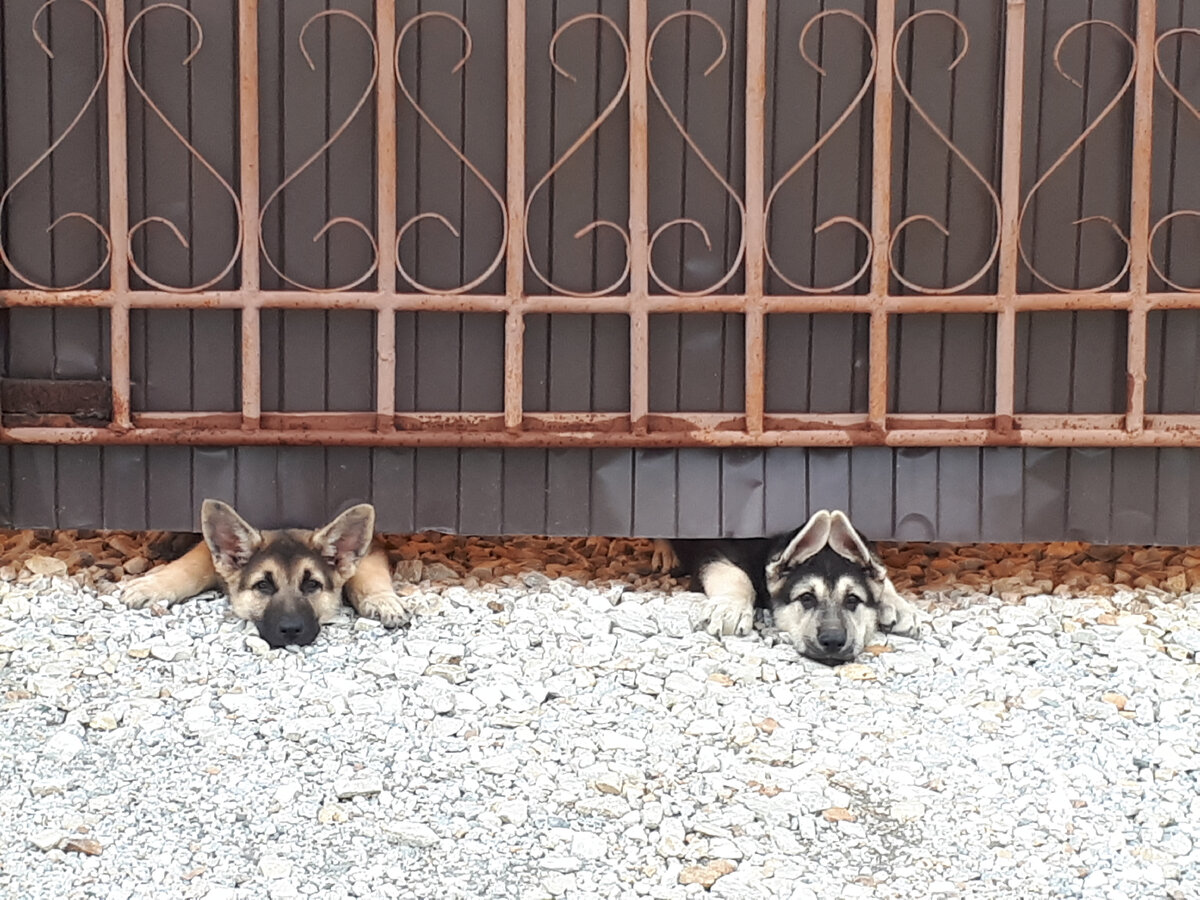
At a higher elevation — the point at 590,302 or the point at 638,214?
the point at 638,214

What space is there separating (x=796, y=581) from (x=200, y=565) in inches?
101

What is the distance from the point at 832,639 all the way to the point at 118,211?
3.31 metres

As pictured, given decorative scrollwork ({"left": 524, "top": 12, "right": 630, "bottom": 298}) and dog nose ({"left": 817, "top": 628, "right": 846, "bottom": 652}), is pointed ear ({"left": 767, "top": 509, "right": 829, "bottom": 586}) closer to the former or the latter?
dog nose ({"left": 817, "top": 628, "right": 846, "bottom": 652})

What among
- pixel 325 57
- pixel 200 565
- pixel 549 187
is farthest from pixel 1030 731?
pixel 325 57

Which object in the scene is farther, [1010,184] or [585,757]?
[1010,184]

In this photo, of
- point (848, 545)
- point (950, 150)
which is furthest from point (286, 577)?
point (950, 150)

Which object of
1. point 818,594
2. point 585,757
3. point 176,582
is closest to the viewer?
point 585,757

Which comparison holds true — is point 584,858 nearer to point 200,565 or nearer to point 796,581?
point 796,581

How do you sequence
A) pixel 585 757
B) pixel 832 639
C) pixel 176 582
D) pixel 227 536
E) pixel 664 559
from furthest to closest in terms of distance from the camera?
pixel 664 559, pixel 176 582, pixel 227 536, pixel 832 639, pixel 585 757

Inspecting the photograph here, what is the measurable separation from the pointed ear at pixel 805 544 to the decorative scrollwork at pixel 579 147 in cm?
126

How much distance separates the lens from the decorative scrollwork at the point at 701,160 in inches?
171

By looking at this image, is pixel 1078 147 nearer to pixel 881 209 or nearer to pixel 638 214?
pixel 881 209

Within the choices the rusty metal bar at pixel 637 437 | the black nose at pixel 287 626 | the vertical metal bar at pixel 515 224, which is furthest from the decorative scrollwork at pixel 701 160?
the black nose at pixel 287 626

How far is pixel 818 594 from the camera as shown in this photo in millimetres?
4289
